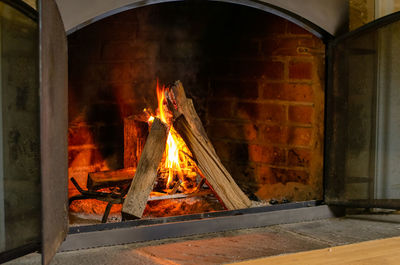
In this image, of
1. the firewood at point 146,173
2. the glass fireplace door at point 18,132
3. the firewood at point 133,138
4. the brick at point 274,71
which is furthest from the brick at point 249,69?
the glass fireplace door at point 18,132

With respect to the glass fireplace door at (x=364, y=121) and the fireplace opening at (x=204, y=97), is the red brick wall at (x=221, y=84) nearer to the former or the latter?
the fireplace opening at (x=204, y=97)

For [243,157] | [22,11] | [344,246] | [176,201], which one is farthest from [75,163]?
[344,246]

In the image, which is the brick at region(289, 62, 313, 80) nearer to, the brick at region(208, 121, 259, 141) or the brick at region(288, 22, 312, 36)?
the brick at region(288, 22, 312, 36)

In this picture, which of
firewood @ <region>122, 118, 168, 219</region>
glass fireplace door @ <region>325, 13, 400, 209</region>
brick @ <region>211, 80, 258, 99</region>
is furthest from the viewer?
brick @ <region>211, 80, 258, 99</region>

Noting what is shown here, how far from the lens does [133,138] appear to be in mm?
3086

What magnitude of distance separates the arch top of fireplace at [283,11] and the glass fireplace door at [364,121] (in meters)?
0.10

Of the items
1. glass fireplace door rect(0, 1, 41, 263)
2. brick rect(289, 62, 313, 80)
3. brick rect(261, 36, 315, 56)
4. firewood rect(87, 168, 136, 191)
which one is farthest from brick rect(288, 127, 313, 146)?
glass fireplace door rect(0, 1, 41, 263)

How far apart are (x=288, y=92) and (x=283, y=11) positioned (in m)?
0.57

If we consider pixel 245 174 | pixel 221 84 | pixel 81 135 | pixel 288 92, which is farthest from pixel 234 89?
pixel 81 135

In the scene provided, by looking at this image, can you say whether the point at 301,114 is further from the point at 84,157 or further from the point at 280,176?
the point at 84,157

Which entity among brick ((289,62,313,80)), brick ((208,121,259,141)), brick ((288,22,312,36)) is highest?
brick ((288,22,312,36))

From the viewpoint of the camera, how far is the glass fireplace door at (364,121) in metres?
2.84

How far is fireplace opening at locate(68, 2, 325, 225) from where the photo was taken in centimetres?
303

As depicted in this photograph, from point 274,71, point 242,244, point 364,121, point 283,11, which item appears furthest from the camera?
point 274,71
